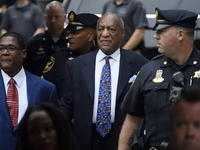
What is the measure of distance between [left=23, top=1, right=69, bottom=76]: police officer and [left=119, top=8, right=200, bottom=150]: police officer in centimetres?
269

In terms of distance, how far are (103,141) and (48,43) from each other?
2.27 metres

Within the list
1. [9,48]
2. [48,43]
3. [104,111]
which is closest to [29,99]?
[9,48]

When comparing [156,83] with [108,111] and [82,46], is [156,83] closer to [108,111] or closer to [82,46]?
[108,111]

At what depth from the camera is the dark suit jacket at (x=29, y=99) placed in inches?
160

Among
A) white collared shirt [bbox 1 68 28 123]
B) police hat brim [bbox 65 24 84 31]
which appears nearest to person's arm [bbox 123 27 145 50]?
police hat brim [bbox 65 24 84 31]

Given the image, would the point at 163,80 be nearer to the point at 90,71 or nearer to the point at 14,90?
the point at 90,71

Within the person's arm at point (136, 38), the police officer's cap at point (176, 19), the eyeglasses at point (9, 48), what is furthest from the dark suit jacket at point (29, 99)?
the person's arm at point (136, 38)

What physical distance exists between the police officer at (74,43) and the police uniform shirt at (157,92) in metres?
2.00

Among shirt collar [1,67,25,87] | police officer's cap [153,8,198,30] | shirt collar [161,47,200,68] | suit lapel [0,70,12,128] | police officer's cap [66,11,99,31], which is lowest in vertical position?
suit lapel [0,70,12,128]

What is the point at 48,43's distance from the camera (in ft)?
21.3

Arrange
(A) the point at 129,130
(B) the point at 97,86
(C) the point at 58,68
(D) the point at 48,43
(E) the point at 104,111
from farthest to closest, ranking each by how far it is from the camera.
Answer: (D) the point at 48,43 → (C) the point at 58,68 → (B) the point at 97,86 → (E) the point at 104,111 → (A) the point at 129,130

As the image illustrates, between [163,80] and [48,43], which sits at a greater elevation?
[163,80]

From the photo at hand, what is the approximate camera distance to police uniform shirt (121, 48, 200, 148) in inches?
145

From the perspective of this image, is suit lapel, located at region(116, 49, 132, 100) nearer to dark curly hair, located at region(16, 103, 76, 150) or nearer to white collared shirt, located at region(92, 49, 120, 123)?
white collared shirt, located at region(92, 49, 120, 123)
